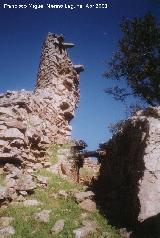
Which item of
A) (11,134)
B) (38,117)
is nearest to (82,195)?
(11,134)

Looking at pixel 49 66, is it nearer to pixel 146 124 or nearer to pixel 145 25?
pixel 145 25

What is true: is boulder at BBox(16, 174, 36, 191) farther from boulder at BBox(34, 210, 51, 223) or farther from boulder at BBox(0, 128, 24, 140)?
boulder at BBox(0, 128, 24, 140)

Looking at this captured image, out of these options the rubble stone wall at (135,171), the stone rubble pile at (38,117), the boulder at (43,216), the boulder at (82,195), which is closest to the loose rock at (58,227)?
the boulder at (43,216)

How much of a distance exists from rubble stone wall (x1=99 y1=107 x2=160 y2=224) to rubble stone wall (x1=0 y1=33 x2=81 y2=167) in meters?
4.48

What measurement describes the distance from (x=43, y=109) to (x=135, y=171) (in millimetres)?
8996

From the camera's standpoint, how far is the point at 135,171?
1217cm

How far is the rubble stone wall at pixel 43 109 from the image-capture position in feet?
50.1

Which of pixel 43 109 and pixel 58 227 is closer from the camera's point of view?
pixel 58 227

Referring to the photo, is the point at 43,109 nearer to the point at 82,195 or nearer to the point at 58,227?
the point at 82,195

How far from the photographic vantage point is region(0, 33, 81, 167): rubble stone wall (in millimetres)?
15266

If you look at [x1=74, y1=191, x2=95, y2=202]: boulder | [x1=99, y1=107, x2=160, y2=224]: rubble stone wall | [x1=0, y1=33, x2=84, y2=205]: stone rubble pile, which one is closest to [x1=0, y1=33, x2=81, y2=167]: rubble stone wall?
[x1=0, y1=33, x2=84, y2=205]: stone rubble pile

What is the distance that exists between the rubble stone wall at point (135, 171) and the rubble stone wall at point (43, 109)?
176 inches

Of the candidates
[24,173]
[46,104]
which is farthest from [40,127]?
[24,173]

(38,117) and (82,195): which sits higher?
(38,117)
